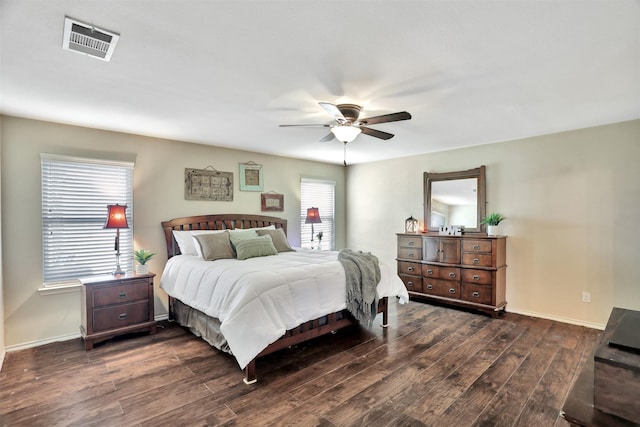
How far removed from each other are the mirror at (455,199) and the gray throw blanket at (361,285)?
198 cm

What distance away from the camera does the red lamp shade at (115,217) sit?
3.53 m

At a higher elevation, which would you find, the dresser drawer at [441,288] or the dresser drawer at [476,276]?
the dresser drawer at [476,276]

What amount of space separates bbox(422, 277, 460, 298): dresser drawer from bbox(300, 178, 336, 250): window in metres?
1.97

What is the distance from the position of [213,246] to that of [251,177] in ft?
5.44

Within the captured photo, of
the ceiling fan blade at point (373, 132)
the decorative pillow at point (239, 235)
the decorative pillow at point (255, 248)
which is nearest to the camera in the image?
the ceiling fan blade at point (373, 132)

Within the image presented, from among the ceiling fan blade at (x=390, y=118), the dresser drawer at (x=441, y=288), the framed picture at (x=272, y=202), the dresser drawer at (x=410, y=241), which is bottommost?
the dresser drawer at (x=441, y=288)

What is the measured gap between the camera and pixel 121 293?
349 centimetres

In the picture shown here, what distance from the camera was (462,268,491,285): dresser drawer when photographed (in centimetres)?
431

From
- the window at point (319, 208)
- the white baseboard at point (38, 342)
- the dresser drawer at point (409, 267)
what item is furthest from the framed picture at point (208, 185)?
the dresser drawer at point (409, 267)

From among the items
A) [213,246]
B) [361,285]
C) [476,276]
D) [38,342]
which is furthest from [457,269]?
[38,342]

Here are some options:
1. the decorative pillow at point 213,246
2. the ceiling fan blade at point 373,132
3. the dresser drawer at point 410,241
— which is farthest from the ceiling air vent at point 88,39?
the dresser drawer at point 410,241

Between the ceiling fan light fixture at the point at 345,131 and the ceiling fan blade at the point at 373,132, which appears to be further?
the ceiling fan blade at the point at 373,132

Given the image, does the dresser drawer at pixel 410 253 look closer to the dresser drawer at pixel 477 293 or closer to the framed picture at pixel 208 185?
the dresser drawer at pixel 477 293

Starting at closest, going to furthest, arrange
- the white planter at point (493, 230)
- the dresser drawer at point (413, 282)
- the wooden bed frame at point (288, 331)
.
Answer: the wooden bed frame at point (288, 331) → the white planter at point (493, 230) → the dresser drawer at point (413, 282)
